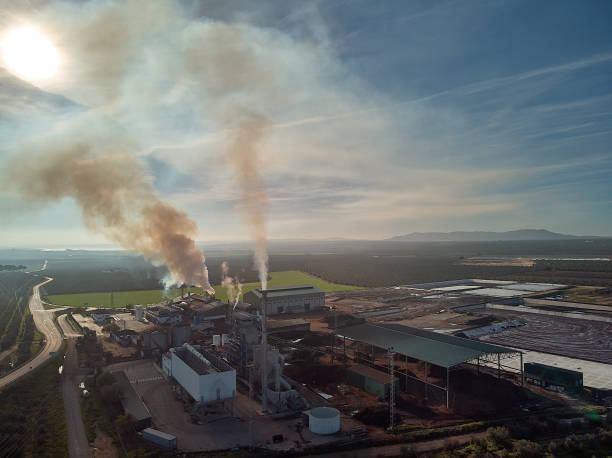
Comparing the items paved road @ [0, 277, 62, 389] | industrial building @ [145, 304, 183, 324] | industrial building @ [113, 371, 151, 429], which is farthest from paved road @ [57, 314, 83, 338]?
industrial building @ [113, 371, 151, 429]

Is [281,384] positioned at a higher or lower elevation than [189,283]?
lower

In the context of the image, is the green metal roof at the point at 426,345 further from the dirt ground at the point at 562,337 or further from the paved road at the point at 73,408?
the paved road at the point at 73,408

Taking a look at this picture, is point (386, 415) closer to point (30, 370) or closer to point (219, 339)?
point (219, 339)

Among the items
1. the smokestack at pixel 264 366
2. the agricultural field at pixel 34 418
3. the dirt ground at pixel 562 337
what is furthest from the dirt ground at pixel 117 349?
the dirt ground at pixel 562 337

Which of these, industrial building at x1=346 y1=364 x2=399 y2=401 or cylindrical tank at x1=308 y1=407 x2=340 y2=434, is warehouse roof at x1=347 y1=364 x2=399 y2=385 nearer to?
industrial building at x1=346 y1=364 x2=399 y2=401

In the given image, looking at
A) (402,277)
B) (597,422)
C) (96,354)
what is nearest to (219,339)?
(96,354)

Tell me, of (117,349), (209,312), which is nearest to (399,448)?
(117,349)
